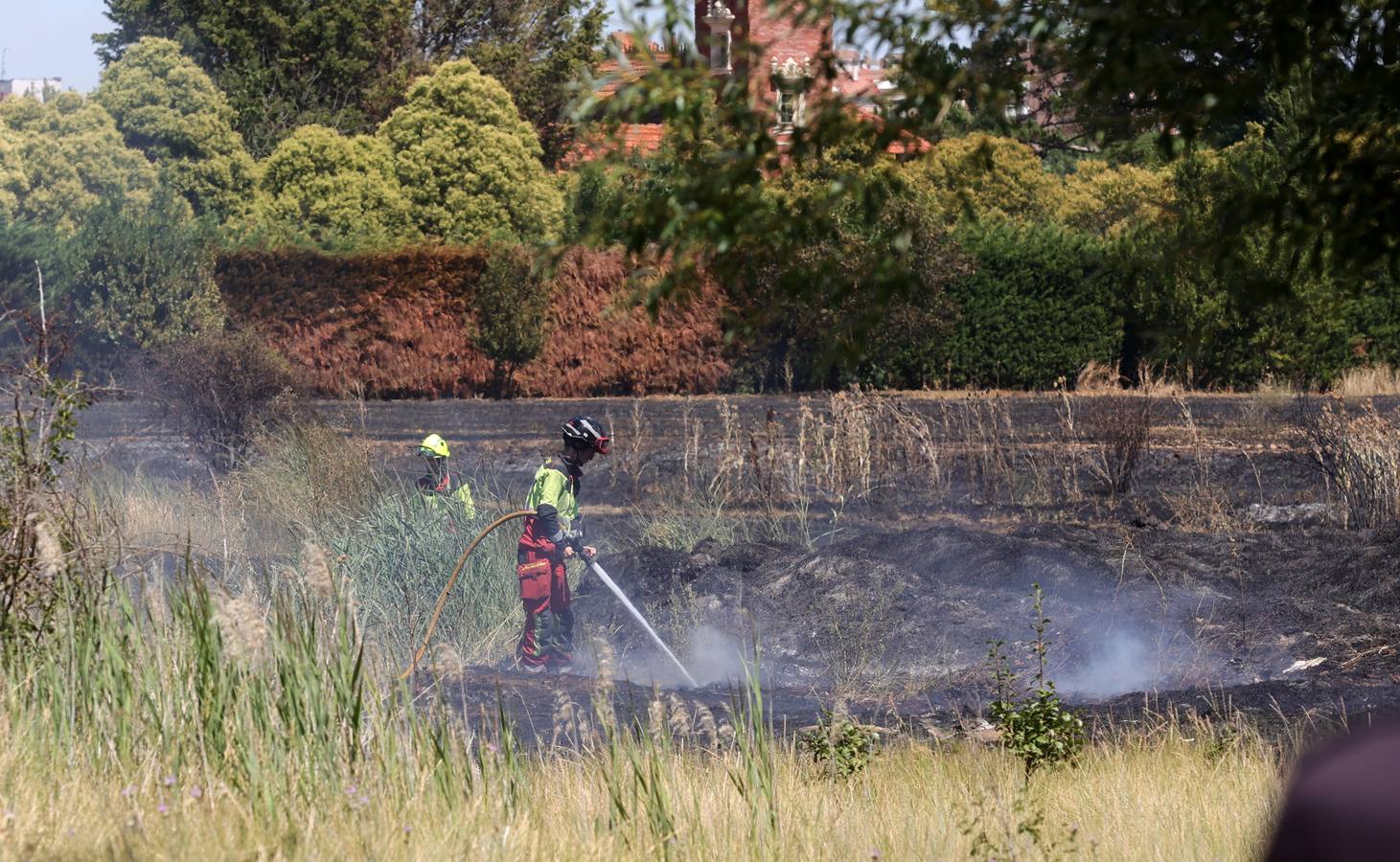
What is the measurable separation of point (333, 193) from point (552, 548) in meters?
21.3

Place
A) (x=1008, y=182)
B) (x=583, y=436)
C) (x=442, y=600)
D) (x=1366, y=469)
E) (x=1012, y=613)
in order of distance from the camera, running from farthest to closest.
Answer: (x=1008, y=182), (x=1366, y=469), (x=1012, y=613), (x=583, y=436), (x=442, y=600)

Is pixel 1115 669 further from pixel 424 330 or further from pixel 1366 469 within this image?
pixel 424 330

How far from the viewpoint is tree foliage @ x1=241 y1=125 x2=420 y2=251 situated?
1136 inches

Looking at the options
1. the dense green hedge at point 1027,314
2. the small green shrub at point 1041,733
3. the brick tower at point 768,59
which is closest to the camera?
the brick tower at point 768,59

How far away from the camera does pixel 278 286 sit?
25.9m

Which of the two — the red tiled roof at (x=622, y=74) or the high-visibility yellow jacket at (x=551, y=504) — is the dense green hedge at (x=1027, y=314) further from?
the red tiled roof at (x=622, y=74)

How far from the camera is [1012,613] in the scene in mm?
9961

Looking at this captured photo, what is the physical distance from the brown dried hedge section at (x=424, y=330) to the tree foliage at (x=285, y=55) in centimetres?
740

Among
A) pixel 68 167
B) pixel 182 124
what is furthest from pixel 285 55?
pixel 68 167

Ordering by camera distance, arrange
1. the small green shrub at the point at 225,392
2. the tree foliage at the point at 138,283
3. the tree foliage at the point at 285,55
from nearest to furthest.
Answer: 1. the small green shrub at the point at 225,392
2. the tree foliage at the point at 138,283
3. the tree foliage at the point at 285,55

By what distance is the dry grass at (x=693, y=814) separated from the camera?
146 inches

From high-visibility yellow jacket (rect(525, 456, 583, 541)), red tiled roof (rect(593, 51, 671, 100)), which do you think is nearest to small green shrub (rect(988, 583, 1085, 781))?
high-visibility yellow jacket (rect(525, 456, 583, 541))

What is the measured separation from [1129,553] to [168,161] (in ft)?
79.3

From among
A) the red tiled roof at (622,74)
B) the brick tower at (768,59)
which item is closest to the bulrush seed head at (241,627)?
the red tiled roof at (622,74)
